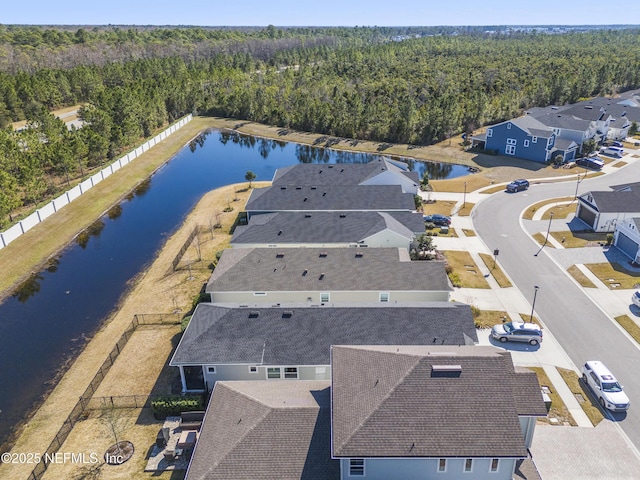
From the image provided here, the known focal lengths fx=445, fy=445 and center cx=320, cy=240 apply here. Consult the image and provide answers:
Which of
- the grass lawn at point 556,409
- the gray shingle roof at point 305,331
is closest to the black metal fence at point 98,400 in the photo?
the gray shingle roof at point 305,331

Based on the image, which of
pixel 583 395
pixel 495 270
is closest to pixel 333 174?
pixel 495 270

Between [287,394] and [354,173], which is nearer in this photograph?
[287,394]

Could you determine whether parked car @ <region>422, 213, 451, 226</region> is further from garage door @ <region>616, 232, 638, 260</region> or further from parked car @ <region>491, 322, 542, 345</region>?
parked car @ <region>491, 322, 542, 345</region>

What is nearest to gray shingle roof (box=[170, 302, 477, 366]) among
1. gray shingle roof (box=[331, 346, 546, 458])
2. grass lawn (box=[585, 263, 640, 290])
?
gray shingle roof (box=[331, 346, 546, 458])

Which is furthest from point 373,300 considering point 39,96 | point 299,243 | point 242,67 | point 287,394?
point 242,67

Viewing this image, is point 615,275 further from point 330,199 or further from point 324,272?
point 330,199

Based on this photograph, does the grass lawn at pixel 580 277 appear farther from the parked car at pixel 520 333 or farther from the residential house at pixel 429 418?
the residential house at pixel 429 418

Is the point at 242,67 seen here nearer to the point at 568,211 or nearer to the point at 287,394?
the point at 568,211
